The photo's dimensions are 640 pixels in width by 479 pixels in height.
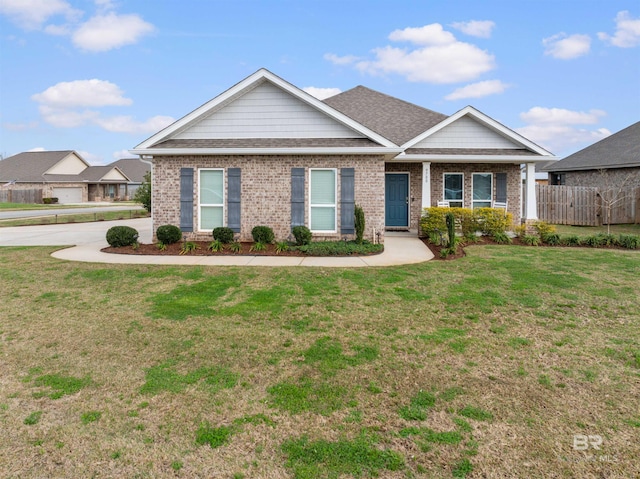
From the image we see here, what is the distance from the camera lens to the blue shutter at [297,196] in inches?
516

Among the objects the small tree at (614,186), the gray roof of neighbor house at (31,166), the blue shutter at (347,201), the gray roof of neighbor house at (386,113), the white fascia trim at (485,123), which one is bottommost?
the blue shutter at (347,201)

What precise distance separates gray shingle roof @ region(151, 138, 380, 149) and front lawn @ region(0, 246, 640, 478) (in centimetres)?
587

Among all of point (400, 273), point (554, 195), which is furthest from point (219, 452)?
point (554, 195)

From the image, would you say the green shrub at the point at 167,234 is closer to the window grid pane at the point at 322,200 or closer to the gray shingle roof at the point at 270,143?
the gray shingle roof at the point at 270,143

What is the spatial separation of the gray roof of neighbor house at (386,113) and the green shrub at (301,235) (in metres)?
6.08

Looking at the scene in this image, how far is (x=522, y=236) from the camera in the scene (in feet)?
46.7

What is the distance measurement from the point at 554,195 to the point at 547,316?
19.1m

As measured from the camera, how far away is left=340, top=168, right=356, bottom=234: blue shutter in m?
13.0

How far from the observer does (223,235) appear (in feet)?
41.8

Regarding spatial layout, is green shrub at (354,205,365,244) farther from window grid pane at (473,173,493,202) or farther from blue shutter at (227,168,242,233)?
window grid pane at (473,173,493,202)

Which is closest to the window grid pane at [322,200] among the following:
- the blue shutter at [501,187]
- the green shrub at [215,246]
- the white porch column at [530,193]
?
the green shrub at [215,246]

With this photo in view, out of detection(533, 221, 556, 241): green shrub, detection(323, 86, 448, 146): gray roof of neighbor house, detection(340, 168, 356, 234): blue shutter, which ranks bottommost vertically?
detection(533, 221, 556, 241): green shrub

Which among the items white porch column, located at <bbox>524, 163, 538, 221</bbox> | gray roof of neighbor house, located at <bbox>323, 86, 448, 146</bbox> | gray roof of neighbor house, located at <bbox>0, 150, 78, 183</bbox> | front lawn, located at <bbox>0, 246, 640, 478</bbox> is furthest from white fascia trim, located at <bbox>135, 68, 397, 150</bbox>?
gray roof of neighbor house, located at <bbox>0, 150, 78, 183</bbox>

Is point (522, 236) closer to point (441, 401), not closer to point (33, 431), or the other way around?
point (441, 401)
